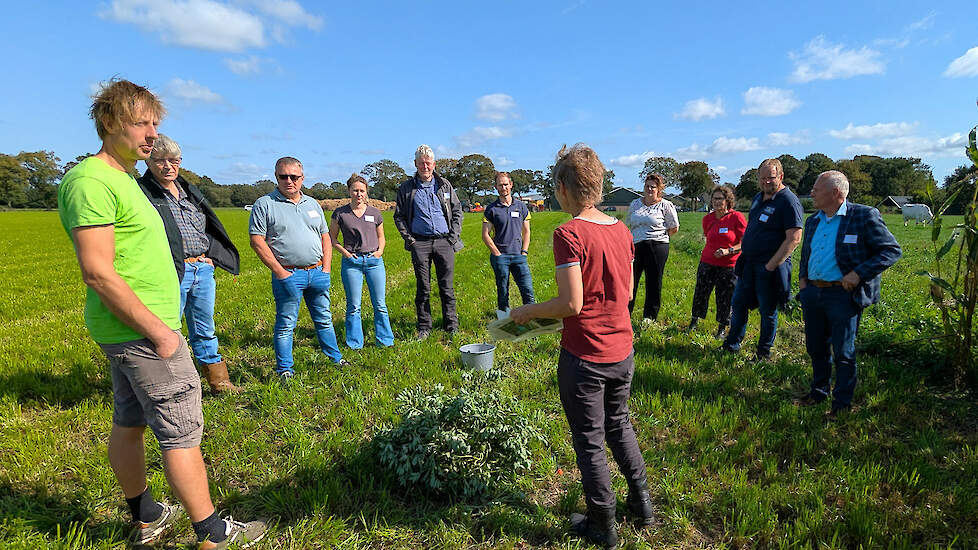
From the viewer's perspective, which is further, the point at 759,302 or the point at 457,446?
the point at 759,302

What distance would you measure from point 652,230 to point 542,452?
4137mm

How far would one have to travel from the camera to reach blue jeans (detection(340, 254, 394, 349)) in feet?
19.1

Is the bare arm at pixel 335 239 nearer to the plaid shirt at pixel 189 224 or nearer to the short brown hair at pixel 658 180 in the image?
the plaid shirt at pixel 189 224

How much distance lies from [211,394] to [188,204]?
1.90 meters

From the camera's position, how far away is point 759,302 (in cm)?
536

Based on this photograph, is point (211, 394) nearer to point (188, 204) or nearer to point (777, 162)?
point (188, 204)

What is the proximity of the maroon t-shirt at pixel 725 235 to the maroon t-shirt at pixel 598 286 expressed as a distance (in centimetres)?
472

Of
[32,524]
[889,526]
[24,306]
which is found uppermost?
[24,306]

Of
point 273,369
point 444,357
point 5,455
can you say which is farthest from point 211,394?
point 444,357

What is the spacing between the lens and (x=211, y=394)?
15.1 ft

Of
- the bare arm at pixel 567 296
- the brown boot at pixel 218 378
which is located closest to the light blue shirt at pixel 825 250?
the bare arm at pixel 567 296

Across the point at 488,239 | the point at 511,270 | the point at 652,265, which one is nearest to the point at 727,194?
the point at 652,265

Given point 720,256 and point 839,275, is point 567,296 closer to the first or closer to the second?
point 839,275

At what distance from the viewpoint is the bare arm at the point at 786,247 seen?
4875 mm
